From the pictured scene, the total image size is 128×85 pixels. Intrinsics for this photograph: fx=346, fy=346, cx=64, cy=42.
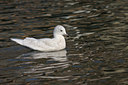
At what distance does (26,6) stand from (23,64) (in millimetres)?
12471

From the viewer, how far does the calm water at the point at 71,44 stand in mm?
9570

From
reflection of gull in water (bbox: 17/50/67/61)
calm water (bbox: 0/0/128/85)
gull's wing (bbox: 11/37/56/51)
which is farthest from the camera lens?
gull's wing (bbox: 11/37/56/51)

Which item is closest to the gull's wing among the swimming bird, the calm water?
the swimming bird

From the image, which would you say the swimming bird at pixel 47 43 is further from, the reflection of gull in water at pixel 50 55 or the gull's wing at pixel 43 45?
the reflection of gull in water at pixel 50 55

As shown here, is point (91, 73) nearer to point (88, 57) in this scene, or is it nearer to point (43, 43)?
point (88, 57)

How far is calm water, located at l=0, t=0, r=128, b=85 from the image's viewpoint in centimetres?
957

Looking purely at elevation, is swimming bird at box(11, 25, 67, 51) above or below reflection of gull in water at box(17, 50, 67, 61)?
above

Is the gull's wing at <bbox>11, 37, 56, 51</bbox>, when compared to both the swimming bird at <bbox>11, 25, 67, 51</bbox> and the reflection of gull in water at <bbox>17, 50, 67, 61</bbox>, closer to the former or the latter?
the swimming bird at <bbox>11, 25, 67, 51</bbox>

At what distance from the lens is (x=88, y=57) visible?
1141cm

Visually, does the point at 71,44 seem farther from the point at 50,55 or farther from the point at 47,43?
the point at 50,55

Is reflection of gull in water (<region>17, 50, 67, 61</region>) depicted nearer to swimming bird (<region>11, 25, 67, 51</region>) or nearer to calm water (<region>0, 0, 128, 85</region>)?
calm water (<region>0, 0, 128, 85</region>)

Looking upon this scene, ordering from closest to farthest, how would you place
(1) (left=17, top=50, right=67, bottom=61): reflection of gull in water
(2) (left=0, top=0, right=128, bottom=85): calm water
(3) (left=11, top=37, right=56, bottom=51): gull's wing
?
(2) (left=0, top=0, right=128, bottom=85): calm water < (1) (left=17, top=50, right=67, bottom=61): reflection of gull in water < (3) (left=11, top=37, right=56, bottom=51): gull's wing

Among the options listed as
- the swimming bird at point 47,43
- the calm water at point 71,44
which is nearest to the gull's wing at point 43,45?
the swimming bird at point 47,43

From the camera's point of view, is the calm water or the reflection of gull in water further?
the reflection of gull in water
